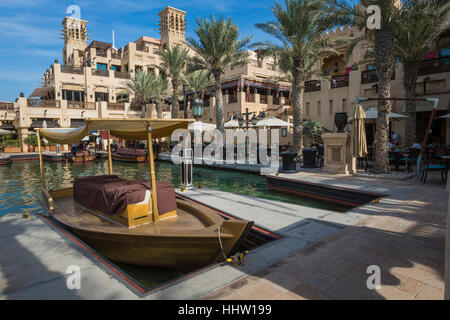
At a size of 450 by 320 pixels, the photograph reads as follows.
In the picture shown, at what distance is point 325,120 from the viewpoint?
2288cm

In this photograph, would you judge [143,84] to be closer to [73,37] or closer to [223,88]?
[223,88]

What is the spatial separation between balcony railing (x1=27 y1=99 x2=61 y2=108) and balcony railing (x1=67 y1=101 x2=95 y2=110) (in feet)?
4.42

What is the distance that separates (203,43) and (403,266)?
1971cm

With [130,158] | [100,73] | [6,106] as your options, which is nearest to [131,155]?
[130,158]

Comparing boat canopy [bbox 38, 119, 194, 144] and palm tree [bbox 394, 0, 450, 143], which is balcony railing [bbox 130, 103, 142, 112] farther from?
boat canopy [bbox 38, 119, 194, 144]

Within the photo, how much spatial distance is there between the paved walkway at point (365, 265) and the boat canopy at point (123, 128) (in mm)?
3314

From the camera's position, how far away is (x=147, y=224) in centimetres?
513

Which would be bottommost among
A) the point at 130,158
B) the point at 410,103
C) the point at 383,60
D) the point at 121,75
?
the point at 130,158

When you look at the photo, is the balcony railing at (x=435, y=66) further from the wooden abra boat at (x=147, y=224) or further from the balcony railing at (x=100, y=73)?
the balcony railing at (x=100, y=73)

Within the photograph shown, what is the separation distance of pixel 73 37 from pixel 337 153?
169ft

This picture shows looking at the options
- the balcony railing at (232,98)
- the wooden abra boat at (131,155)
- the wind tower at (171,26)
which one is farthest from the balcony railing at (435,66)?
the wind tower at (171,26)

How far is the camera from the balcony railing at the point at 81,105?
35.2 m

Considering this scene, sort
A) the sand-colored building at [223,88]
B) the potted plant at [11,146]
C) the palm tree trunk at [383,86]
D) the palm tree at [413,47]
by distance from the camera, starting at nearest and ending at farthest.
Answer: the palm tree trunk at [383,86]
the palm tree at [413,47]
the sand-colored building at [223,88]
the potted plant at [11,146]
